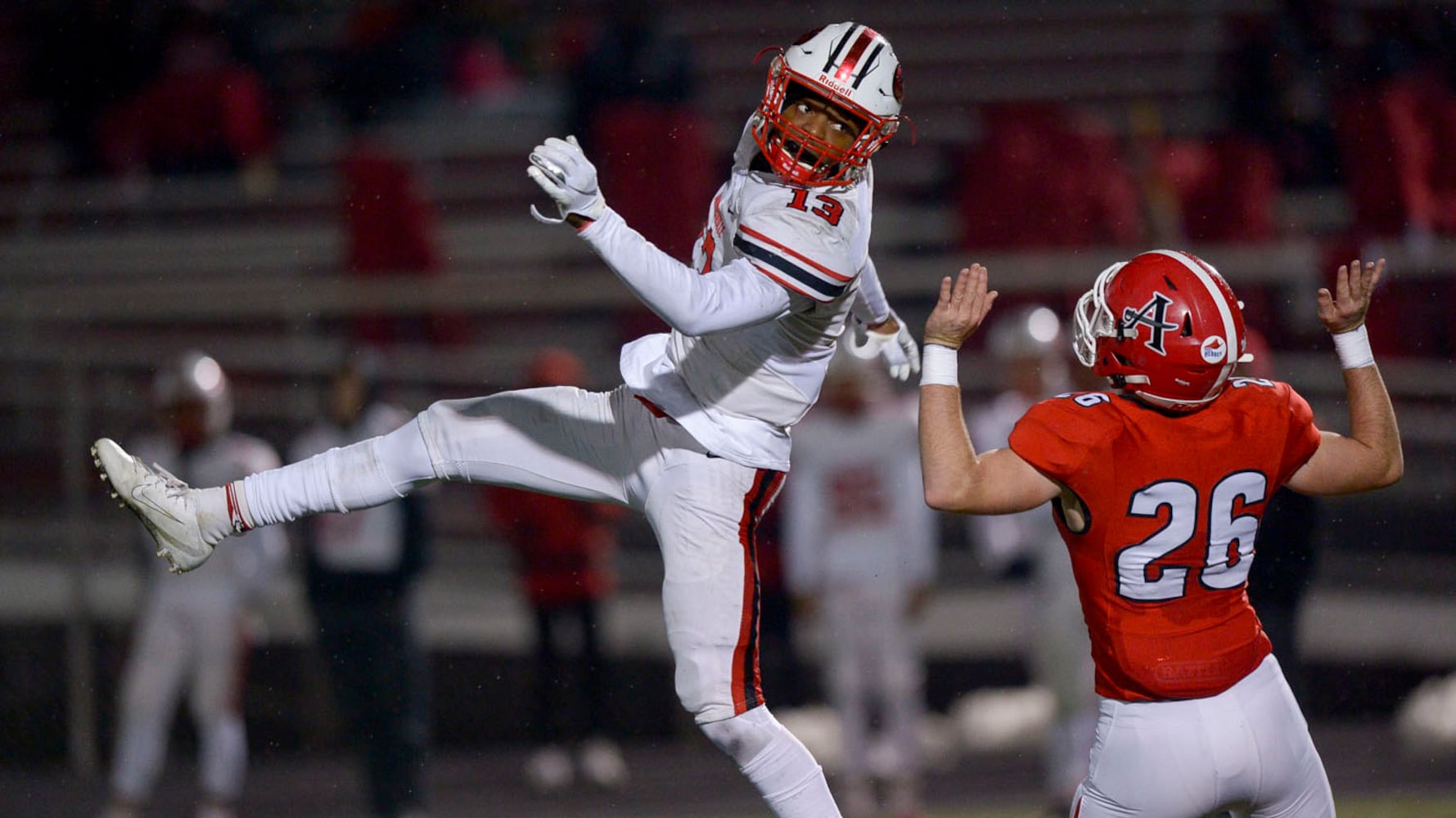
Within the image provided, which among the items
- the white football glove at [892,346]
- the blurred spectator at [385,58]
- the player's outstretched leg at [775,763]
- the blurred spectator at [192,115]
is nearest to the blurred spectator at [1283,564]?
the white football glove at [892,346]

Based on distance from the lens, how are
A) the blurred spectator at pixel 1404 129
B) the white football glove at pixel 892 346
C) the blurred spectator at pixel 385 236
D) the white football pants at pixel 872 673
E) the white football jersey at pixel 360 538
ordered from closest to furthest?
the white football glove at pixel 892 346 → the blurred spectator at pixel 1404 129 → the white football jersey at pixel 360 538 → the white football pants at pixel 872 673 → the blurred spectator at pixel 385 236

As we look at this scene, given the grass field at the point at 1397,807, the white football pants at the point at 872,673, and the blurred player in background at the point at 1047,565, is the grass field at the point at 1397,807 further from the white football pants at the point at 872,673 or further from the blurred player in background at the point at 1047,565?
the white football pants at the point at 872,673

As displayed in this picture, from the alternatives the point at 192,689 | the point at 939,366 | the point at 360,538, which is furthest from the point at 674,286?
the point at 192,689

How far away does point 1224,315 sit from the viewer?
2555 millimetres

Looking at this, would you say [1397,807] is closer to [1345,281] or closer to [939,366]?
[1345,281]

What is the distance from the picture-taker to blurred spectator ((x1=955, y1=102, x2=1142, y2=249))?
529 centimetres

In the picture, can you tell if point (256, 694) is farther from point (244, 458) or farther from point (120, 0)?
point (120, 0)

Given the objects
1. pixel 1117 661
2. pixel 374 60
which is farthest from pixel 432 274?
pixel 1117 661

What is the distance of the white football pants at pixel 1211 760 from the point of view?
2539 millimetres

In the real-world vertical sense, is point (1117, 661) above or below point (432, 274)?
below

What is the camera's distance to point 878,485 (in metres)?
5.48

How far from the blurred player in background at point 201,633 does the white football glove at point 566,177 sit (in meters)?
3.19

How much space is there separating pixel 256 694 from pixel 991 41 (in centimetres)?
363

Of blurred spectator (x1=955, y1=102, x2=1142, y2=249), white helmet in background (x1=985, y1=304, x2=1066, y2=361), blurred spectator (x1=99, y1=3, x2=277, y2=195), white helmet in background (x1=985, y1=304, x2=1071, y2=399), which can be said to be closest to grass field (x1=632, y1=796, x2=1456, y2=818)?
white helmet in background (x1=985, y1=304, x2=1071, y2=399)
